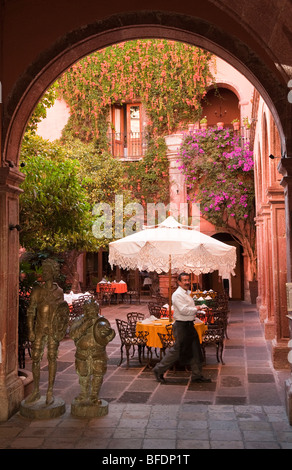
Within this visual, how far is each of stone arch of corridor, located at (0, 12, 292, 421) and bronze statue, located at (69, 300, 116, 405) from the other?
86 cm

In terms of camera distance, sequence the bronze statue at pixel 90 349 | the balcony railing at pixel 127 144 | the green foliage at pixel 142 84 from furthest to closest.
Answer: the balcony railing at pixel 127 144 → the green foliage at pixel 142 84 → the bronze statue at pixel 90 349

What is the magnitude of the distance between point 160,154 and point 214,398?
604 inches

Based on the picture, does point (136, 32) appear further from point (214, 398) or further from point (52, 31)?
point (214, 398)

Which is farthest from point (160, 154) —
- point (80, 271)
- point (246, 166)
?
point (80, 271)

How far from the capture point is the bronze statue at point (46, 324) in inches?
219

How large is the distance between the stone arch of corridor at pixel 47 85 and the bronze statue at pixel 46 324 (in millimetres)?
323

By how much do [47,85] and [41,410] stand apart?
420cm

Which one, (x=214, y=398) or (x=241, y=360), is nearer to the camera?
(x=214, y=398)

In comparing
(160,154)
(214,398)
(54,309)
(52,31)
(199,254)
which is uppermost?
(160,154)

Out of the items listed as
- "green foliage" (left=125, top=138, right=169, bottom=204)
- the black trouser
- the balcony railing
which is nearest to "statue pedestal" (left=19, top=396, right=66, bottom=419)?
the black trouser

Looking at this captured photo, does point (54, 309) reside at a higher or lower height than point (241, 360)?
higher

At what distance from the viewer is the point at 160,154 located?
20.5 m

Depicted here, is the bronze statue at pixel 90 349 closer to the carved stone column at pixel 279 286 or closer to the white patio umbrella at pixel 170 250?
the white patio umbrella at pixel 170 250

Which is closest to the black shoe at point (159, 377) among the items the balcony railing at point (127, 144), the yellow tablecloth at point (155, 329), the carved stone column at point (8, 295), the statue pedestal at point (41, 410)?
the yellow tablecloth at point (155, 329)
